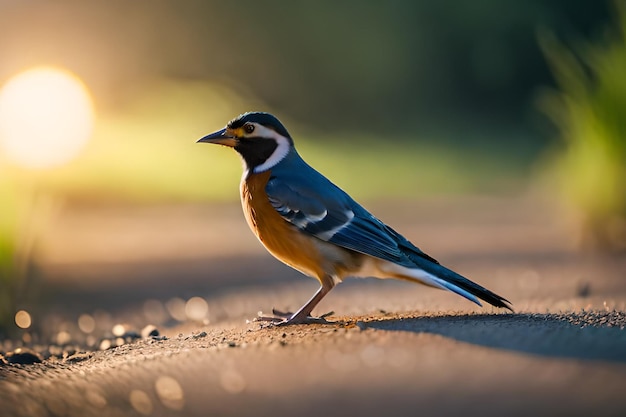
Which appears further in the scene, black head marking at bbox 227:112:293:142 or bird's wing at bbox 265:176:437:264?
black head marking at bbox 227:112:293:142

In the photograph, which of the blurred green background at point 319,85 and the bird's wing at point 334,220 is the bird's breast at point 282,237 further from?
the blurred green background at point 319,85

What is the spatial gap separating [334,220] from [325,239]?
0.43 ft

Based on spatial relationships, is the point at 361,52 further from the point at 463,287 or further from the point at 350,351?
the point at 350,351

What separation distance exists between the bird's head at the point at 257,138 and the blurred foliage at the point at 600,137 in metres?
4.61

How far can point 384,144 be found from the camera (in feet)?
Answer: 85.1

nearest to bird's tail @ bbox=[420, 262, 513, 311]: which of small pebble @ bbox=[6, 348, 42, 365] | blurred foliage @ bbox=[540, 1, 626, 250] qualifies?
small pebble @ bbox=[6, 348, 42, 365]

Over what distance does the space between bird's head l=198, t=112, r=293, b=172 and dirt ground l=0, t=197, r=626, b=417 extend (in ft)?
3.45

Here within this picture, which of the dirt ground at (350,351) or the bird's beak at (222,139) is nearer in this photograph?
the dirt ground at (350,351)

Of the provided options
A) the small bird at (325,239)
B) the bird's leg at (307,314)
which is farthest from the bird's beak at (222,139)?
the bird's leg at (307,314)

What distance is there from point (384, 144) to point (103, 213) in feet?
41.5

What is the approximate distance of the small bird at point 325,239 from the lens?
5277mm

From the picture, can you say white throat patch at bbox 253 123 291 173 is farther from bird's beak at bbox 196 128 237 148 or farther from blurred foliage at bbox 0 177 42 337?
blurred foliage at bbox 0 177 42 337

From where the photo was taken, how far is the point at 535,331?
14.7 ft

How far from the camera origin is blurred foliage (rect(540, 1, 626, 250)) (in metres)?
9.33
